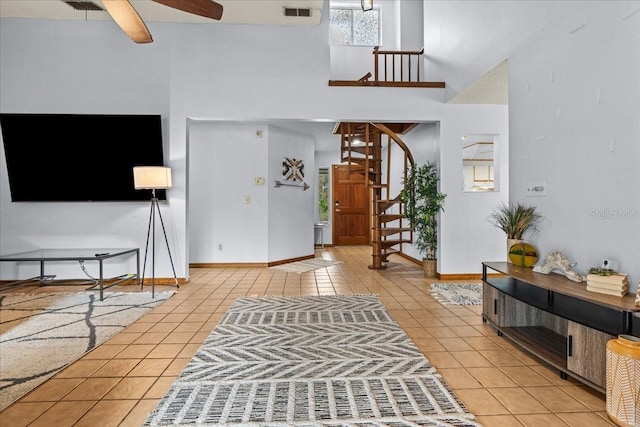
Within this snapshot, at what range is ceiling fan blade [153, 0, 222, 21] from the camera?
9.04 ft

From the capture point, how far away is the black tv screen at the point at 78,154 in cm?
481

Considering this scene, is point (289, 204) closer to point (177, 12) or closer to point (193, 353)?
point (177, 12)

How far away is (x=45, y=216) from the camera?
4.95 m

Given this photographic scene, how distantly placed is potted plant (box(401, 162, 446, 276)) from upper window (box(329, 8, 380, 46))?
156 inches

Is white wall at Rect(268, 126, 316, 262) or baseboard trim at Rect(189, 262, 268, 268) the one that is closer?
baseboard trim at Rect(189, 262, 268, 268)

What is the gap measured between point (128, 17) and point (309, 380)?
2849 mm

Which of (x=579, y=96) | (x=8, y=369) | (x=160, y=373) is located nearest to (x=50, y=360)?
(x=8, y=369)

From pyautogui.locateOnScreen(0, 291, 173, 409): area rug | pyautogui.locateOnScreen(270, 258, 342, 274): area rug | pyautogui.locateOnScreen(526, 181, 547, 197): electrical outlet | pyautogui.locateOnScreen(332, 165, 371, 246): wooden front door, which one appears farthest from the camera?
pyautogui.locateOnScreen(332, 165, 371, 246): wooden front door

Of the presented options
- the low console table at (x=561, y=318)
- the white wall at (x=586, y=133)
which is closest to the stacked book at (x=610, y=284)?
the low console table at (x=561, y=318)

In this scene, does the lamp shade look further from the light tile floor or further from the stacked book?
the stacked book

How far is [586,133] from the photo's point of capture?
99.1 inches

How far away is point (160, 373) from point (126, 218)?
337cm

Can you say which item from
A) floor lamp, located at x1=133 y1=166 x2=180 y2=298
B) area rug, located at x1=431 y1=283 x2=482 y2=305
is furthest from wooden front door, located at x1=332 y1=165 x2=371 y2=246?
floor lamp, located at x1=133 y1=166 x2=180 y2=298

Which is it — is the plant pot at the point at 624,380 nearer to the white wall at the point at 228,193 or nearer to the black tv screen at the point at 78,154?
the black tv screen at the point at 78,154
